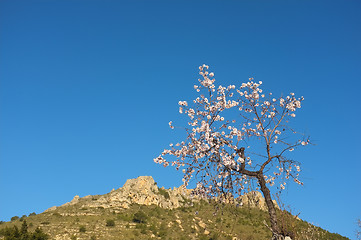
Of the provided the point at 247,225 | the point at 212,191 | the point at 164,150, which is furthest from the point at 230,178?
the point at 247,225

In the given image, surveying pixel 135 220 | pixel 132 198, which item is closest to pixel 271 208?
pixel 135 220

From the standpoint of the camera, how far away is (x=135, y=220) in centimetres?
6284

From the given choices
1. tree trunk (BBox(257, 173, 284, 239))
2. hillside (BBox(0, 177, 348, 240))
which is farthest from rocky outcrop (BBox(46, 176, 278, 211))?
tree trunk (BBox(257, 173, 284, 239))

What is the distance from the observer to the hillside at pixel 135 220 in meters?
53.4

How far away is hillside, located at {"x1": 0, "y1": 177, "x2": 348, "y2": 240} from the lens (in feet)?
175

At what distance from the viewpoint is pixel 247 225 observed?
7000 cm

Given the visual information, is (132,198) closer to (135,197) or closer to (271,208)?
(135,197)

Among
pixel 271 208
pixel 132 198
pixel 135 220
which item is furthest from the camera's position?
pixel 132 198

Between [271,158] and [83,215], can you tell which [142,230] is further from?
[271,158]

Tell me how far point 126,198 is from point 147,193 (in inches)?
220

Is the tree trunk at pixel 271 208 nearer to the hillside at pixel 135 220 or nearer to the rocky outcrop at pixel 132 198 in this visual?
the hillside at pixel 135 220

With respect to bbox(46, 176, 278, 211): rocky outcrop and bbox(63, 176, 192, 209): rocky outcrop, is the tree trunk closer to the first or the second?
bbox(46, 176, 278, 211): rocky outcrop

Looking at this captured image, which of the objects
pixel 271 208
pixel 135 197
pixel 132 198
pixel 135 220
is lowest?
pixel 271 208

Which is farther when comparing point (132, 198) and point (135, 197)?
point (135, 197)
